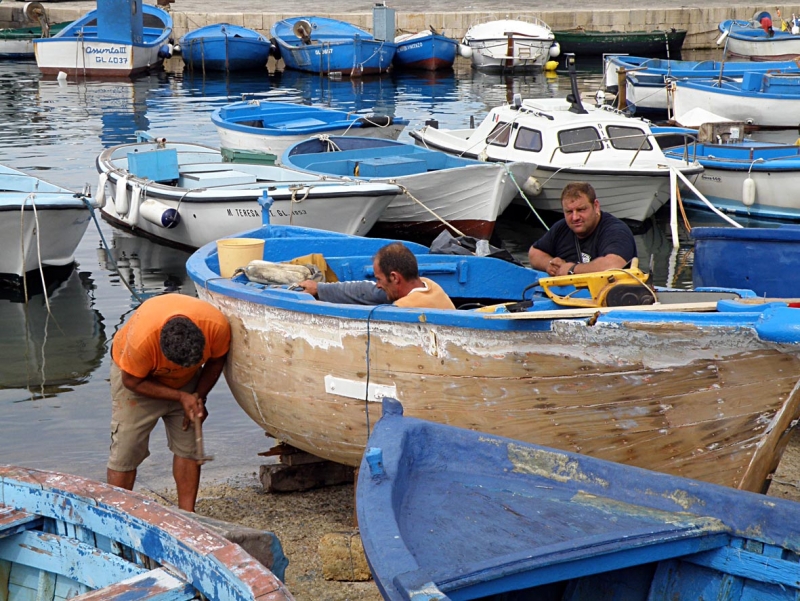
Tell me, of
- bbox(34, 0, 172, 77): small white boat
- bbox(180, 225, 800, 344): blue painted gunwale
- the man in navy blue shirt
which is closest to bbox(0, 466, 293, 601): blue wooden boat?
bbox(180, 225, 800, 344): blue painted gunwale

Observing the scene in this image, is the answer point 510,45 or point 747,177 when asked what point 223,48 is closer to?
point 510,45

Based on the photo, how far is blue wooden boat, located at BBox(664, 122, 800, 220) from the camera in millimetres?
13883

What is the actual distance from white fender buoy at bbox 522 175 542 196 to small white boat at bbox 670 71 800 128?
7122mm

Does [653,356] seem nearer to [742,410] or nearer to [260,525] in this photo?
[742,410]

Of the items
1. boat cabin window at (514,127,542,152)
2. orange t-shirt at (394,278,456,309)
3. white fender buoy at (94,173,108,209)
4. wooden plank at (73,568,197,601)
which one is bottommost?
white fender buoy at (94,173,108,209)

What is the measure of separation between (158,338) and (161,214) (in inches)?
280

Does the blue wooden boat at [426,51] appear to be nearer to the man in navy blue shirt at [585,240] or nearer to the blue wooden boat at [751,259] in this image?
the blue wooden boat at [751,259]

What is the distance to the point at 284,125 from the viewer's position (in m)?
16.5

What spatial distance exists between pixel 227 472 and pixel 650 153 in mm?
9352

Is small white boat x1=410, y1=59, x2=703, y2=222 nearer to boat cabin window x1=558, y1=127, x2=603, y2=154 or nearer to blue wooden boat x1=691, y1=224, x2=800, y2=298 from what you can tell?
boat cabin window x1=558, y1=127, x2=603, y2=154

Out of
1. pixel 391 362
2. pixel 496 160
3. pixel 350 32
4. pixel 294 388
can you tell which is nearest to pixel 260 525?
pixel 294 388

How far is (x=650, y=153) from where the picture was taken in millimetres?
14023

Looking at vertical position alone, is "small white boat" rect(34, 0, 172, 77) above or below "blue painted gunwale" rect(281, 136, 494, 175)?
above

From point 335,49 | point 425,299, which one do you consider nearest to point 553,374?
point 425,299
